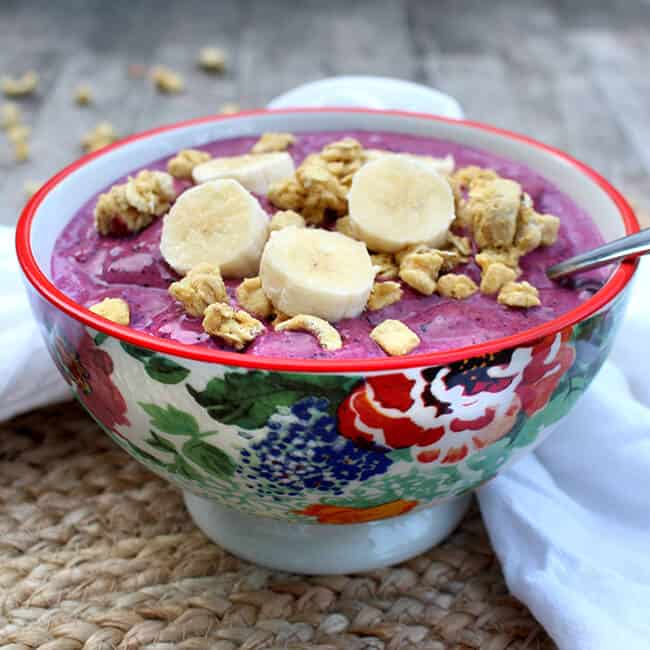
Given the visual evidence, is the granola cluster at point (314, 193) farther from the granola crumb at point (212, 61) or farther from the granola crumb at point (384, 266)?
the granola crumb at point (212, 61)

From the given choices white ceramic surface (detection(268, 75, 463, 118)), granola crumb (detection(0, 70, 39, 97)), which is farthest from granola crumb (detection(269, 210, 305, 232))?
granola crumb (detection(0, 70, 39, 97))

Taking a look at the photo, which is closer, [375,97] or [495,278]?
[495,278]

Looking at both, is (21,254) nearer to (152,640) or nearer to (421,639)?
(152,640)

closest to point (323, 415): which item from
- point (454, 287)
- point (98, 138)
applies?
point (454, 287)

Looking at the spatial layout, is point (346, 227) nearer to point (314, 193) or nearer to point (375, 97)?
point (314, 193)

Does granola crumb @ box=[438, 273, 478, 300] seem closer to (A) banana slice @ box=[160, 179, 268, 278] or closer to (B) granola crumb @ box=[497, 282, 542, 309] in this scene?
(B) granola crumb @ box=[497, 282, 542, 309]

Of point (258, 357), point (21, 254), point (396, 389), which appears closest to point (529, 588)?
point (396, 389)
